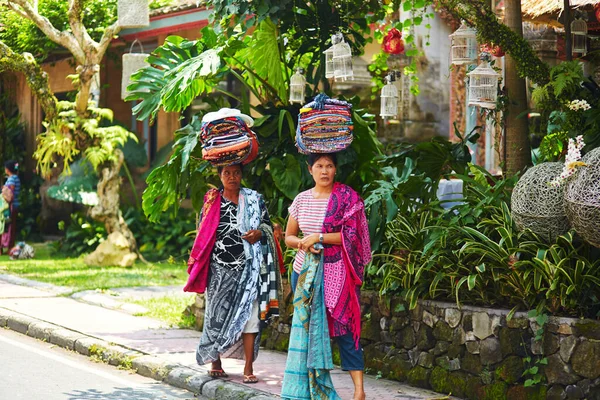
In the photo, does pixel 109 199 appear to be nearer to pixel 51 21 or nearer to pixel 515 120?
pixel 51 21

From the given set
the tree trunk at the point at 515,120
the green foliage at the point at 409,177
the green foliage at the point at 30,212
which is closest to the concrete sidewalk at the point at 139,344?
the green foliage at the point at 409,177

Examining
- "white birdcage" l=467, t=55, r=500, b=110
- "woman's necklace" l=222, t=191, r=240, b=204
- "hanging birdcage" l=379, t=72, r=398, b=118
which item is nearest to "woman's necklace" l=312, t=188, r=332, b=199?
"woman's necklace" l=222, t=191, r=240, b=204

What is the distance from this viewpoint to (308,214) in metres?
7.29

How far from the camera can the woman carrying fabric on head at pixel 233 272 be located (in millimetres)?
8070

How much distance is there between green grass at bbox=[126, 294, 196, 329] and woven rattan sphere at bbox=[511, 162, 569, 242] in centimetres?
445

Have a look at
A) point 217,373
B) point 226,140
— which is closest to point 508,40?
point 226,140

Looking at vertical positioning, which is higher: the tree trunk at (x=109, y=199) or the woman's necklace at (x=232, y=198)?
the woman's necklace at (x=232, y=198)

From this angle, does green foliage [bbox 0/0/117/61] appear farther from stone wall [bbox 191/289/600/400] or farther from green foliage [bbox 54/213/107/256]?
stone wall [bbox 191/289/600/400]

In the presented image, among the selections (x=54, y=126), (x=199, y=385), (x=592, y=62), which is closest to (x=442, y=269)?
(x=199, y=385)

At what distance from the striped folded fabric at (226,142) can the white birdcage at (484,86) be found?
2.16 m

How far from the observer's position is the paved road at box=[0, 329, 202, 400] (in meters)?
7.80

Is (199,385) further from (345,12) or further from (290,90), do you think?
(345,12)

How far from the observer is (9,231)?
18719 mm

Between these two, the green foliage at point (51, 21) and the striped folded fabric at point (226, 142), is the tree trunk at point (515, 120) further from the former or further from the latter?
the green foliage at point (51, 21)
